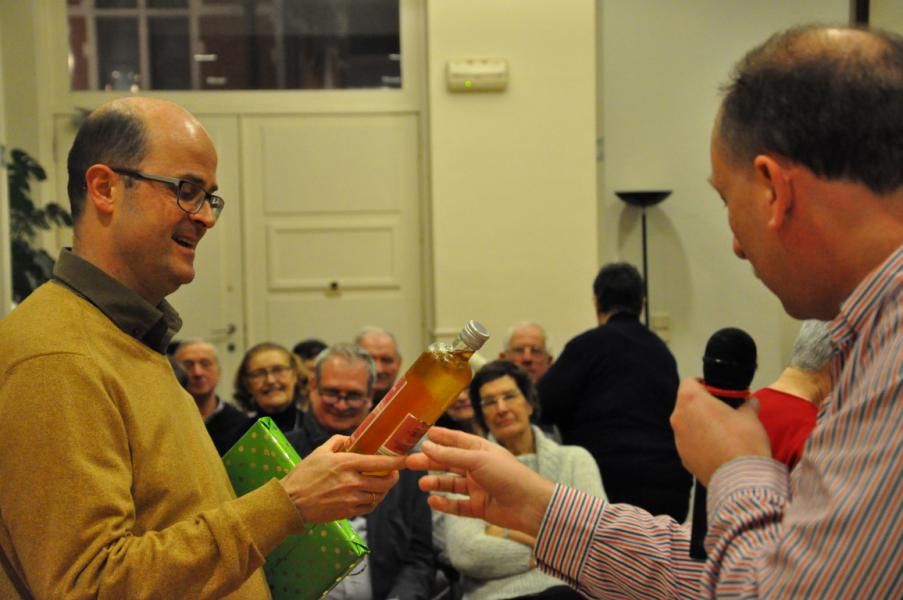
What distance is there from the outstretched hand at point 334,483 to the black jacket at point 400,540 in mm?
2029

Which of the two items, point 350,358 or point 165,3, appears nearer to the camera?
point 350,358

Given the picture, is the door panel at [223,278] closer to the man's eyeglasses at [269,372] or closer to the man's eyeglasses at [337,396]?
the man's eyeglasses at [269,372]

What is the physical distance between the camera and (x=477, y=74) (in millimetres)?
6508

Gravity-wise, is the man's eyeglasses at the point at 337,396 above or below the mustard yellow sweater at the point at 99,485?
below

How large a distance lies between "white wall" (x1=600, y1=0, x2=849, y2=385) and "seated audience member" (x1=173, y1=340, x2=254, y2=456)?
3.17 m

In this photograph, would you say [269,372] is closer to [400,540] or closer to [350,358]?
[350,358]

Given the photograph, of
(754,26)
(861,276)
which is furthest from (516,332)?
(861,276)

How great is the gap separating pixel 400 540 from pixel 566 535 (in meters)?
2.37

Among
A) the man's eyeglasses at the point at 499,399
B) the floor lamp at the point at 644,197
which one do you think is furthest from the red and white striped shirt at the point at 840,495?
the floor lamp at the point at 644,197

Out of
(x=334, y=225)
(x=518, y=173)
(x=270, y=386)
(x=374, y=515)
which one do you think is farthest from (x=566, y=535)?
(x=334, y=225)

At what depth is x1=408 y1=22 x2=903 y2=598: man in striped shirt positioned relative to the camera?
818 mm

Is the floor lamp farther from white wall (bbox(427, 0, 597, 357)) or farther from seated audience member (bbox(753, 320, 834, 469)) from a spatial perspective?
seated audience member (bbox(753, 320, 834, 469))

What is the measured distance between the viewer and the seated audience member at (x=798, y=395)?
141 cm

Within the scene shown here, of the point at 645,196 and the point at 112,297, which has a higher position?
the point at 645,196
